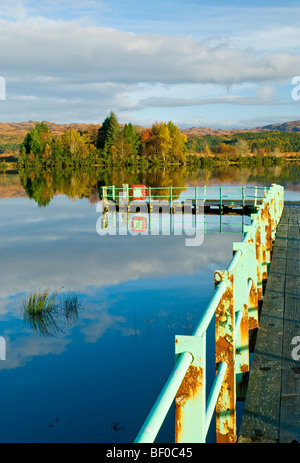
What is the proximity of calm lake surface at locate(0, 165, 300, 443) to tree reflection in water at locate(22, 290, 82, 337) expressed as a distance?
0.14m

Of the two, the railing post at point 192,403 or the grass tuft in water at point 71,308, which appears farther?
the grass tuft in water at point 71,308

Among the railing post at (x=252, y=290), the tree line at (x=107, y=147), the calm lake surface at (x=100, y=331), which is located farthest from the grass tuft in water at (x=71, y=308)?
the tree line at (x=107, y=147)

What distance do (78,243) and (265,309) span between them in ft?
54.0

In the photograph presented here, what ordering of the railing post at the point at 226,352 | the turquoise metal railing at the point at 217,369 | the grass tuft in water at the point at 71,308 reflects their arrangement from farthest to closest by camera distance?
the grass tuft in water at the point at 71,308 → the railing post at the point at 226,352 → the turquoise metal railing at the point at 217,369

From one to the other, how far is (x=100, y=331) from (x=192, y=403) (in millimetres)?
7872

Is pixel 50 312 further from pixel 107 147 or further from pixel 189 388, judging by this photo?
pixel 107 147

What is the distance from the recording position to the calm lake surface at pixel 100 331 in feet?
22.3

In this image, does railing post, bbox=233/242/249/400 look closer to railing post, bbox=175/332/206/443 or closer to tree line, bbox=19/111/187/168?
railing post, bbox=175/332/206/443

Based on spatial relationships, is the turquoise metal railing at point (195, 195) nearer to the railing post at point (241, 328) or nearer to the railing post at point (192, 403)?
the railing post at point (241, 328)

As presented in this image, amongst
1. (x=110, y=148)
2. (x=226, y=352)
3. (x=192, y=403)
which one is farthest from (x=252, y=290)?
(x=110, y=148)

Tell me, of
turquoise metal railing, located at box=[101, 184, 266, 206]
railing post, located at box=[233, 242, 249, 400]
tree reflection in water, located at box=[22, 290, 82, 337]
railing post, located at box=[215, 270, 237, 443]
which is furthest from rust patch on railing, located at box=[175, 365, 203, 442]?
turquoise metal railing, located at box=[101, 184, 266, 206]

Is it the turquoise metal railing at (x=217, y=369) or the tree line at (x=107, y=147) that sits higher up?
the tree line at (x=107, y=147)

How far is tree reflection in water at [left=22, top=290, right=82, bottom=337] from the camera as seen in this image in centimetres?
1041

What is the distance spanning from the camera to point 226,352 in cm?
350
